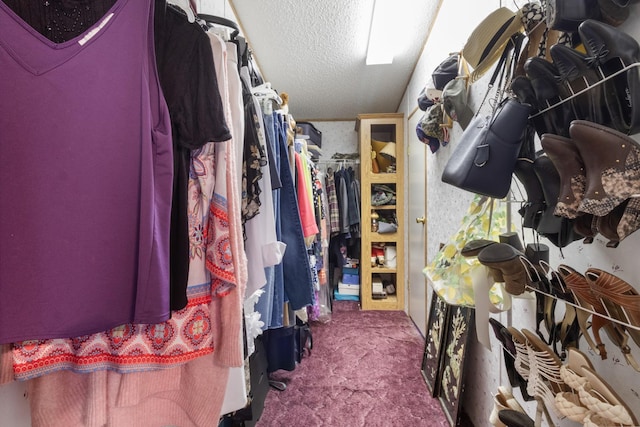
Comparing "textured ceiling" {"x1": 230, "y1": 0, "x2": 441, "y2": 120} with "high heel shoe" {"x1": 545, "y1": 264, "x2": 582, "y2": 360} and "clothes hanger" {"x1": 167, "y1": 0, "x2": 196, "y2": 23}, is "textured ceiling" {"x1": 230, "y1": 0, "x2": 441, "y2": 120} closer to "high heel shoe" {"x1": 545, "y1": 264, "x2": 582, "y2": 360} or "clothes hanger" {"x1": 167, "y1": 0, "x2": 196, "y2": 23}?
"clothes hanger" {"x1": 167, "y1": 0, "x2": 196, "y2": 23}

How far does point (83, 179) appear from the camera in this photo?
45 cm

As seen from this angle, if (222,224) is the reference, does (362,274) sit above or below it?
below

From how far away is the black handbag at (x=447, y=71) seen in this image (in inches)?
49.9

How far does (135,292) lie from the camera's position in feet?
1.58

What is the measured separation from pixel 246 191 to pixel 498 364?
1.16 m

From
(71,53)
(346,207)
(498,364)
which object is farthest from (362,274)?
(71,53)

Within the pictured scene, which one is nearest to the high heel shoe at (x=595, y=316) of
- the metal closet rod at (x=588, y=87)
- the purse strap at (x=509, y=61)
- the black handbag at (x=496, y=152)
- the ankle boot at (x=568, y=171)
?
the ankle boot at (x=568, y=171)

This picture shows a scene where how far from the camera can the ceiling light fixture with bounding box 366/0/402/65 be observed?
58.7 inches

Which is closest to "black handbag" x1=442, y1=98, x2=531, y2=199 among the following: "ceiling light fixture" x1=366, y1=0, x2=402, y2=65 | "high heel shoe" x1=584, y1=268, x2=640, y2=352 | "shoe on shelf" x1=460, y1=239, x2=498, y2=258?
"shoe on shelf" x1=460, y1=239, x2=498, y2=258

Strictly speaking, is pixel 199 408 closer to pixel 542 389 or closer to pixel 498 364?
pixel 542 389

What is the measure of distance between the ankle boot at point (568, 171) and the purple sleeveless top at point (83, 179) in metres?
0.74

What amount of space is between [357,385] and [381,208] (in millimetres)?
1634

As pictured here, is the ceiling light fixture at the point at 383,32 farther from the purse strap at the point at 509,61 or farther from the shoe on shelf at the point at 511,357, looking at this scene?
the shoe on shelf at the point at 511,357

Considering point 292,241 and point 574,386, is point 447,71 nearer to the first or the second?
point 292,241
